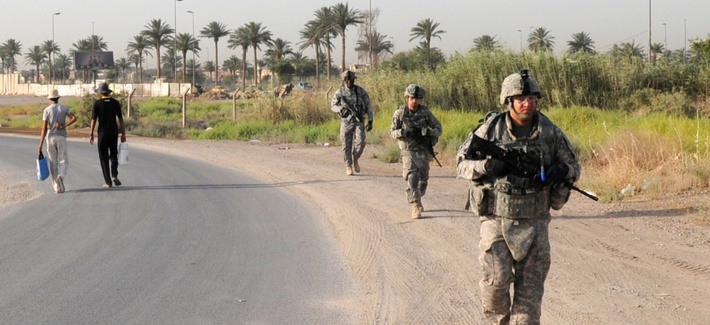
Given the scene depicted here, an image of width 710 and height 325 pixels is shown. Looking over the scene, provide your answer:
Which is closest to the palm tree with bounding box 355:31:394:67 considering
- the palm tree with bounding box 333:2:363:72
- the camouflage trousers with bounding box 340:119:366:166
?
the palm tree with bounding box 333:2:363:72

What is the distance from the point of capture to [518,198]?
5340mm

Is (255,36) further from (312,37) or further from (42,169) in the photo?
(42,169)

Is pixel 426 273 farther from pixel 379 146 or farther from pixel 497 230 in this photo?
pixel 379 146

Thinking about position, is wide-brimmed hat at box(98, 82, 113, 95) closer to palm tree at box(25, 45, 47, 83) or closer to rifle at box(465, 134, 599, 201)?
rifle at box(465, 134, 599, 201)

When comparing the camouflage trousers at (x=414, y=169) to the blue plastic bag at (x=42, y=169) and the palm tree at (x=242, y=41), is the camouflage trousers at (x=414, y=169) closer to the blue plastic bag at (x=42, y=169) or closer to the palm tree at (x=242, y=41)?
the blue plastic bag at (x=42, y=169)

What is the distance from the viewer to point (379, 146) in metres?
21.8

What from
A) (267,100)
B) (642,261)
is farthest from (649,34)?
(642,261)

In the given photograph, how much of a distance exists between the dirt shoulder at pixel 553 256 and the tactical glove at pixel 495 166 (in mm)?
1455

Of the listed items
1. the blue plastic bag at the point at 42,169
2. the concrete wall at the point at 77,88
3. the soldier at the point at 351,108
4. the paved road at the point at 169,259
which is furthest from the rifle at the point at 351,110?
the concrete wall at the point at 77,88

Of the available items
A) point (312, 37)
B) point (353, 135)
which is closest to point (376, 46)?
point (312, 37)

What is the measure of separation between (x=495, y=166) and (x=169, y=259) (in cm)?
437

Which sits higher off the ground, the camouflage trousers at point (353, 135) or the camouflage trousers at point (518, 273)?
the camouflage trousers at point (353, 135)

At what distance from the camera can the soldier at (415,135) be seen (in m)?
10.5

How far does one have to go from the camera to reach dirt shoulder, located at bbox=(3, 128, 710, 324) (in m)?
6.61
